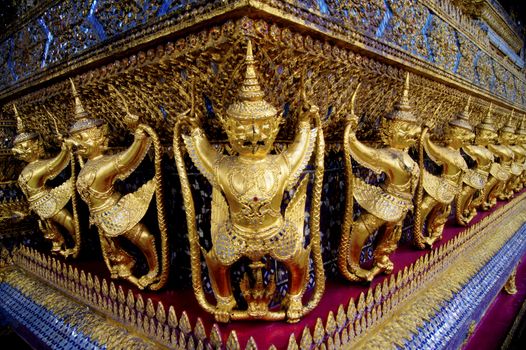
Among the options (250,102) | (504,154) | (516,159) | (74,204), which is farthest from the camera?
(516,159)

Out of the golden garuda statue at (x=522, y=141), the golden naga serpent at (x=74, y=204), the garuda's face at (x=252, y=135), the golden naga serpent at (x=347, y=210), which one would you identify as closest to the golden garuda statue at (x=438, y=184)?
the golden naga serpent at (x=347, y=210)

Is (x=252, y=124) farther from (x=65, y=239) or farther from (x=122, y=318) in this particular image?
(x=65, y=239)

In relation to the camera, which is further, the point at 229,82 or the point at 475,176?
the point at 475,176

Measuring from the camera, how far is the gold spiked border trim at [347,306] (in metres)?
0.71

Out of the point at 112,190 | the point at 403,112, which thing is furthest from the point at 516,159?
the point at 112,190

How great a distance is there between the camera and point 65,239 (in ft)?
5.03

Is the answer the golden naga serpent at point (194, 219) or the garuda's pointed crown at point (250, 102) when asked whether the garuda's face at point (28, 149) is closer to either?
the golden naga serpent at point (194, 219)

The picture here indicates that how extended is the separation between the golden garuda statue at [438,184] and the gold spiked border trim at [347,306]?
108mm

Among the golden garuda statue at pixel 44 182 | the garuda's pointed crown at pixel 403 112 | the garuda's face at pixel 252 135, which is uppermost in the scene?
the garuda's pointed crown at pixel 403 112

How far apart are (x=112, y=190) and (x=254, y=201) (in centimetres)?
54

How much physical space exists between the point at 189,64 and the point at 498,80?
289cm

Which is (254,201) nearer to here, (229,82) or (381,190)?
(229,82)

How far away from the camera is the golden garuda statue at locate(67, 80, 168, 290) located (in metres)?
0.93

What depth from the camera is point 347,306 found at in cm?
83
